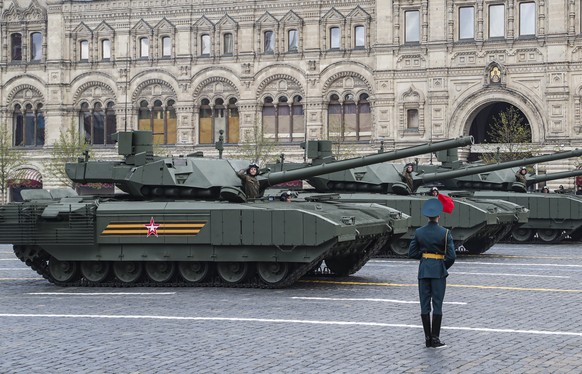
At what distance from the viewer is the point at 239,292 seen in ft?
65.3

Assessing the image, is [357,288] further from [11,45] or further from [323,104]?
[11,45]

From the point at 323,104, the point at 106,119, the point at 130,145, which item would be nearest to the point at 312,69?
the point at 323,104

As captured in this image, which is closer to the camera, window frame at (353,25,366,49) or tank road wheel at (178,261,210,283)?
tank road wheel at (178,261,210,283)

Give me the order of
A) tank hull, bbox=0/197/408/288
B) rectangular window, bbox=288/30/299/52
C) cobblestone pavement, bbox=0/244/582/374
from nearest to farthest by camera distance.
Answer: cobblestone pavement, bbox=0/244/582/374, tank hull, bbox=0/197/408/288, rectangular window, bbox=288/30/299/52

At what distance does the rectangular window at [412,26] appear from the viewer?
58.2 metres

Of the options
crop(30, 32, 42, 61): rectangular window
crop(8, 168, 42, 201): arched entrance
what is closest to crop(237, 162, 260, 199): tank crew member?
crop(8, 168, 42, 201): arched entrance

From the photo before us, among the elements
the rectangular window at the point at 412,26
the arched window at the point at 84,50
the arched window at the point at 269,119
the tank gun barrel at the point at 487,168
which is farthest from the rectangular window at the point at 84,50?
the tank gun barrel at the point at 487,168

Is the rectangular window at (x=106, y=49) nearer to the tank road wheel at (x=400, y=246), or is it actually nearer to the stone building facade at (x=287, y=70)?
the stone building facade at (x=287, y=70)

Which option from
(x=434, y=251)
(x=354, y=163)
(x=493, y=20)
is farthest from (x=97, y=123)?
(x=434, y=251)

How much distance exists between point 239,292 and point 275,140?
42.2 metres

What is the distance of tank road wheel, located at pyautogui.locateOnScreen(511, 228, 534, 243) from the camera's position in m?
35.6

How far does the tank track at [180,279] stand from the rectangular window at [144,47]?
42031mm

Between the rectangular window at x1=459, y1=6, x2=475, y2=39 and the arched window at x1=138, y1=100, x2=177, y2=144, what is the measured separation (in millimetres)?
17071

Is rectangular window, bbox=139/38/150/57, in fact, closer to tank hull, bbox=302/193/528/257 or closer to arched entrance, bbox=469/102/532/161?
arched entrance, bbox=469/102/532/161
